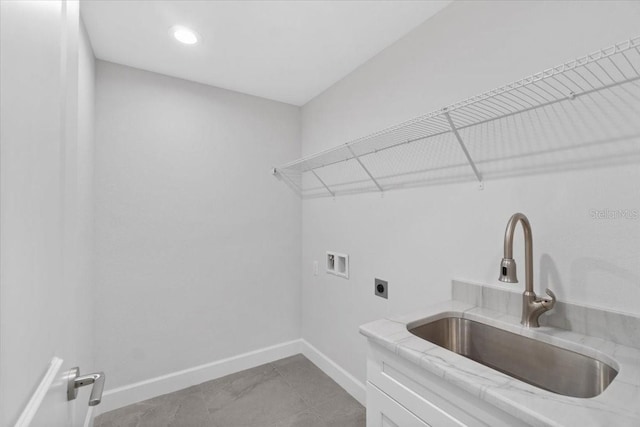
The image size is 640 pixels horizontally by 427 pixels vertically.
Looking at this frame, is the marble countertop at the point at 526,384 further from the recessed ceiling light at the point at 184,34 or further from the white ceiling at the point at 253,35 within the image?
the recessed ceiling light at the point at 184,34

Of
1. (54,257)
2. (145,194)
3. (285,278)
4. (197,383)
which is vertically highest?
(145,194)

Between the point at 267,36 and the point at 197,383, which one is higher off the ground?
the point at 267,36

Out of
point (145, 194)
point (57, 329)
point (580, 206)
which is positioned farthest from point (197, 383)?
point (580, 206)

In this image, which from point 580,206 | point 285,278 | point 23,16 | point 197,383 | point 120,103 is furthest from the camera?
point 285,278

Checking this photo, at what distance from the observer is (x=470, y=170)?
4.88 ft

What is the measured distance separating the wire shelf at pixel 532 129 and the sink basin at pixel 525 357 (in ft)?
2.26

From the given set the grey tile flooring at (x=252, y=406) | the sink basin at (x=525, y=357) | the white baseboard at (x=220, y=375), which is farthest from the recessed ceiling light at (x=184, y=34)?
the grey tile flooring at (x=252, y=406)

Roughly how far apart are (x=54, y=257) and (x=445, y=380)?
1088mm

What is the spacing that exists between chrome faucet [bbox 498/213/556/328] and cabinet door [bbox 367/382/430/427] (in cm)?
58

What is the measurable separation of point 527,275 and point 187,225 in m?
2.25

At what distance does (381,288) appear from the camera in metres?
2.00

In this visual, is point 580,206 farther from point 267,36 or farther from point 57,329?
point 267,36

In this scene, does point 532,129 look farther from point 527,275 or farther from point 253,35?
point 253,35

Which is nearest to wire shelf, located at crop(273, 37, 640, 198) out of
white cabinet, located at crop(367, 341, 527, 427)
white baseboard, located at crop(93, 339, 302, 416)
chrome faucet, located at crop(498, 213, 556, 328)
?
chrome faucet, located at crop(498, 213, 556, 328)
